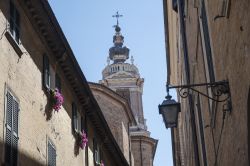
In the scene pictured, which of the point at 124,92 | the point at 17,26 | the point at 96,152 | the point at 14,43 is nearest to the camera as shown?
the point at 14,43

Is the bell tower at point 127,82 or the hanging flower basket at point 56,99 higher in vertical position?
the bell tower at point 127,82

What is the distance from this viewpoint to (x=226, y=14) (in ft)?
21.8

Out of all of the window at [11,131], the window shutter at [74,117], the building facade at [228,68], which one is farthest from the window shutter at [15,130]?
the window shutter at [74,117]

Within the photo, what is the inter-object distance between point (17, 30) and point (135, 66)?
6482 centimetres

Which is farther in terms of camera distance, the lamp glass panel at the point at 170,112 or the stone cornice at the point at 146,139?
the stone cornice at the point at 146,139

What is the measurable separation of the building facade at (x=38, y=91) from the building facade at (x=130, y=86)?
104ft

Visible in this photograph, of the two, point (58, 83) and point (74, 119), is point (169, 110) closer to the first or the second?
point (58, 83)

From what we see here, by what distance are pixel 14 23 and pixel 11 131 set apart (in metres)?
2.51

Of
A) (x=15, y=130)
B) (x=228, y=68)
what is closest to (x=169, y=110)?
(x=228, y=68)

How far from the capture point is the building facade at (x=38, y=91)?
12.4m

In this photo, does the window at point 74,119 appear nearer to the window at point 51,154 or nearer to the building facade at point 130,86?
the window at point 51,154

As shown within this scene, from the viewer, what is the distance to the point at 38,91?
1510cm

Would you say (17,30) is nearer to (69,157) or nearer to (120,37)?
(69,157)

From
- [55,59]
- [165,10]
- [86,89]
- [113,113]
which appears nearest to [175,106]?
[55,59]
